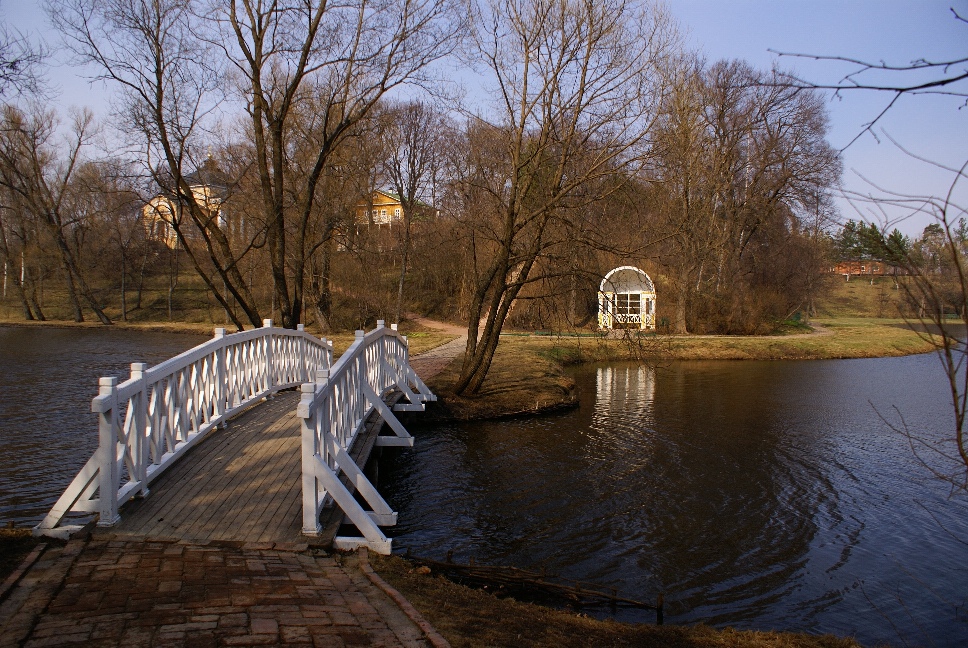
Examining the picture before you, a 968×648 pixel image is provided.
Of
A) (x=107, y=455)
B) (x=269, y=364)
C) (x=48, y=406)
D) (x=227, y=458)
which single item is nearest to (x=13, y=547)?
(x=107, y=455)

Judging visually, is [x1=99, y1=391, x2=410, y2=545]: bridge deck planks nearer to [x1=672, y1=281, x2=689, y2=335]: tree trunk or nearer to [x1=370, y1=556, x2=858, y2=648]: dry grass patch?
[x1=370, y1=556, x2=858, y2=648]: dry grass patch

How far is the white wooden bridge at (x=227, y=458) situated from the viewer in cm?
534

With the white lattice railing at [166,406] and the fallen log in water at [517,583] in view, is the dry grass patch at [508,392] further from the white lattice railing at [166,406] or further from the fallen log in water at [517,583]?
the fallen log in water at [517,583]

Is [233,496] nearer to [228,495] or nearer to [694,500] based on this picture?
[228,495]

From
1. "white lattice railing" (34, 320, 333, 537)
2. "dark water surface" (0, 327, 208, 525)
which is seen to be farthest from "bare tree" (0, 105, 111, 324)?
"white lattice railing" (34, 320, 333, 537)

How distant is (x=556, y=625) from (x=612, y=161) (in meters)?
11.0

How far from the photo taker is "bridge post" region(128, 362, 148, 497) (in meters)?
5.97

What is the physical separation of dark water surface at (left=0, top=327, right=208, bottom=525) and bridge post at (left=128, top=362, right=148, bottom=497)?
2485mm

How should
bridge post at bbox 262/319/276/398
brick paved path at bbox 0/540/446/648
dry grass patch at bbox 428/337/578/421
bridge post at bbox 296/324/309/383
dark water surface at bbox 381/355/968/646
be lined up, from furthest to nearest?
dry grass patch at bbox 428/337/578/421 → bridge post at bbox 296/324/309/383 → bridge post at bbox 262/319/276/398 → dark water surface at bbox 381/355/968/646 → brick paved path at bbox 0/540/446/648

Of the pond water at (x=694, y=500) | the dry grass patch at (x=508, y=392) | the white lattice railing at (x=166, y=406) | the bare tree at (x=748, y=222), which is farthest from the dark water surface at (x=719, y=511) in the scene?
the bare tree at (x=748, y=222)

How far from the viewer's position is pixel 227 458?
24.2 feet

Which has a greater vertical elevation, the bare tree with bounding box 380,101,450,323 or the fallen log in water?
the bare tree with bounding box 380,101,450,323

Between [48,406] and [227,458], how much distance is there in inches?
355

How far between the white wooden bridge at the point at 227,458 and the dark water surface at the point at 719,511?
68.1 inches
